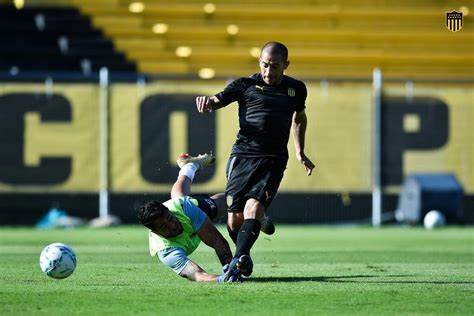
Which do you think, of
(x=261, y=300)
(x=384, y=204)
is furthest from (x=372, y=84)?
(x=261, y=300)

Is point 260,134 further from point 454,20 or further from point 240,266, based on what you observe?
point 454,20

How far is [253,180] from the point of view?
370 inches

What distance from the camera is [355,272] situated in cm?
1049

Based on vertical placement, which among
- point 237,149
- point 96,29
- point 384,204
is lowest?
point 384,204

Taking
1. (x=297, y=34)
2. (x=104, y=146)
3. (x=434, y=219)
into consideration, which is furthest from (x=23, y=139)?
(x=297, y=34)

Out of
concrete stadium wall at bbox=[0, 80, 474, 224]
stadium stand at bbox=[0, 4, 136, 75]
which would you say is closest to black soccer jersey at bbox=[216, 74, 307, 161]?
concrete stadium wall at bbox=[0, 80, 474, 224]

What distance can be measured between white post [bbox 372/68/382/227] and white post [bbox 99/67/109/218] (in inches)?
192

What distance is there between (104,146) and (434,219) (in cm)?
608

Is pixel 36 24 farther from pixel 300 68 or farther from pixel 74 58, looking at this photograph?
pixel 300 68

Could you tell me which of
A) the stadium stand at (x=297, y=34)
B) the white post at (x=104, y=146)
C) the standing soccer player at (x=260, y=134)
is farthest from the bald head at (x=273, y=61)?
the stadium stand at (x=297, y=34)

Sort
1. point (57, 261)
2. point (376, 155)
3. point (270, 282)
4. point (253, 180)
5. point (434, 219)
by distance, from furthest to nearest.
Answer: point (376, 155), point (434, 219), point (253, 180), point (270, 282), point (57, 261)

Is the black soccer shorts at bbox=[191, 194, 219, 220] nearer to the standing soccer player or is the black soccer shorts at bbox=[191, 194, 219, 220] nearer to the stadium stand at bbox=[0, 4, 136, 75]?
the standing soccer player

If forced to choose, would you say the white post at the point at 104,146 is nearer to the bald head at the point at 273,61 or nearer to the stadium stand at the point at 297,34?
the stadium stand at the point at 297,34

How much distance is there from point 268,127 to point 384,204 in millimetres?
11731
